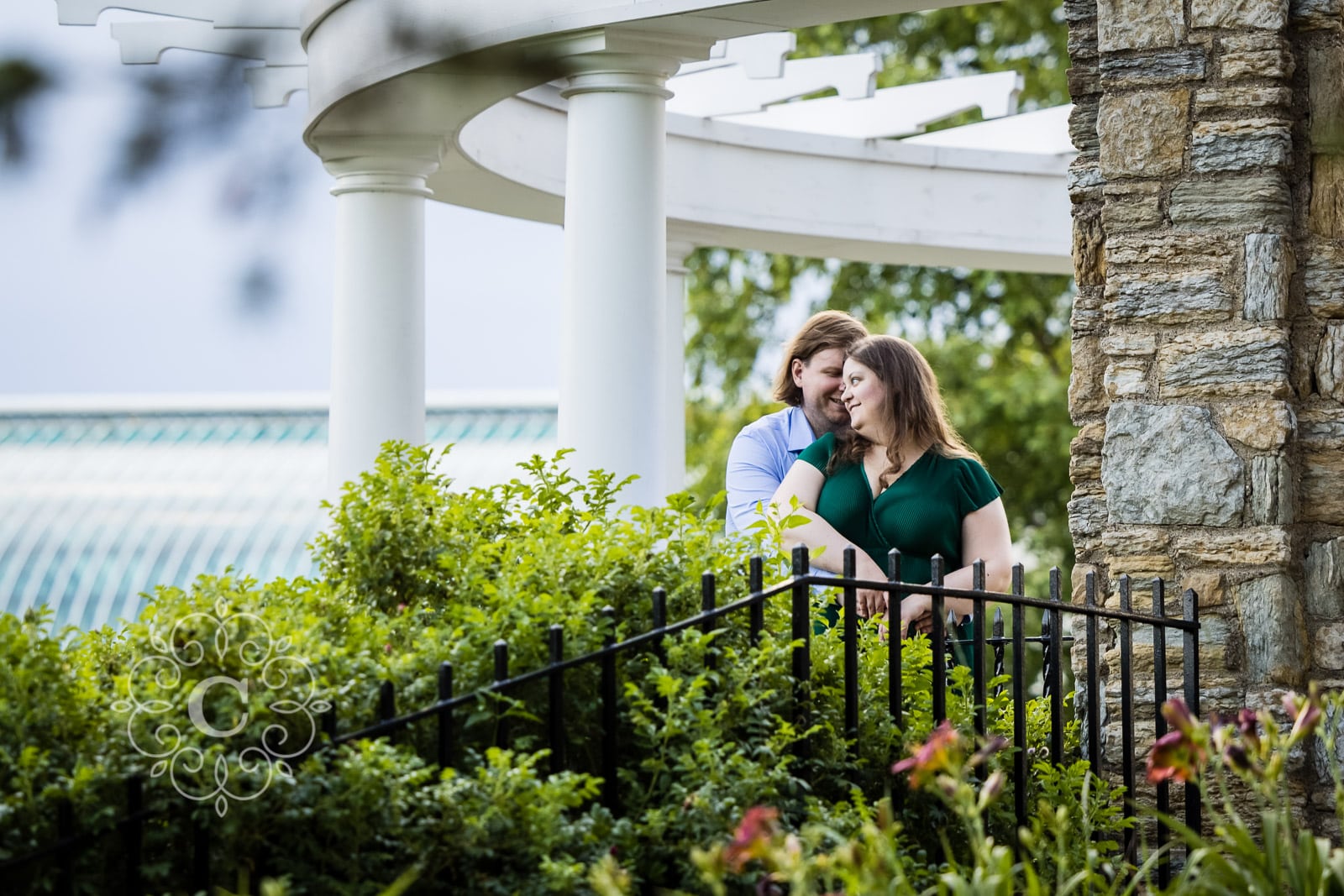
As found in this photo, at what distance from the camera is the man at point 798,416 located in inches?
187

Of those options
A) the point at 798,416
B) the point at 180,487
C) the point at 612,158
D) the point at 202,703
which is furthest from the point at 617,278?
the point at 180,487

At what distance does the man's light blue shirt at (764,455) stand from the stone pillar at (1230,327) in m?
1.21

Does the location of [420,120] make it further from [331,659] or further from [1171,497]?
[1171,497]

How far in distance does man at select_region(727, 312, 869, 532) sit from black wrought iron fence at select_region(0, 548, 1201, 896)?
2.68 feet

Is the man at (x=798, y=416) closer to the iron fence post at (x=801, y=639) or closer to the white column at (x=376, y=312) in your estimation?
the iron fence post at (x=801, y=639)

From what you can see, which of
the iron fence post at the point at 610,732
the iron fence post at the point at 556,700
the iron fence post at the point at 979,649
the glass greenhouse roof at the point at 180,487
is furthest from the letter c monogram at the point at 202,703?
the glass greenhouse roof at the point at 180,487

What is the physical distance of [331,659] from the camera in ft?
8.80

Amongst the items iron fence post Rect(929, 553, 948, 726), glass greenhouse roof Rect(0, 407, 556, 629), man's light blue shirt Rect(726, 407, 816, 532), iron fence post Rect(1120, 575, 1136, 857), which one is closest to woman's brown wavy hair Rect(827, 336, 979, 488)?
man's light blue shirt Rect(726, 407, 816, 532)

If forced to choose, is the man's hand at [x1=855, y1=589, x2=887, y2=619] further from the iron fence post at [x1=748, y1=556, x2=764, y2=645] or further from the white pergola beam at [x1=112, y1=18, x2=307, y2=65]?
the white pergola beam at [x1=112, y1=18, x2=307, y2=65]

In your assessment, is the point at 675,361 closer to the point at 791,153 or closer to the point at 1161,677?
the point at 791,153

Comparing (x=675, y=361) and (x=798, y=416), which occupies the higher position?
(x=675, y=361)

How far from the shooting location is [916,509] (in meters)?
4.22

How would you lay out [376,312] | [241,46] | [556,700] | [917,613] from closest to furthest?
1. [241,46]
2. [556,700]
3. [917,613]
4. [376,312]

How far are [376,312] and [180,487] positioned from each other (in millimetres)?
15320
